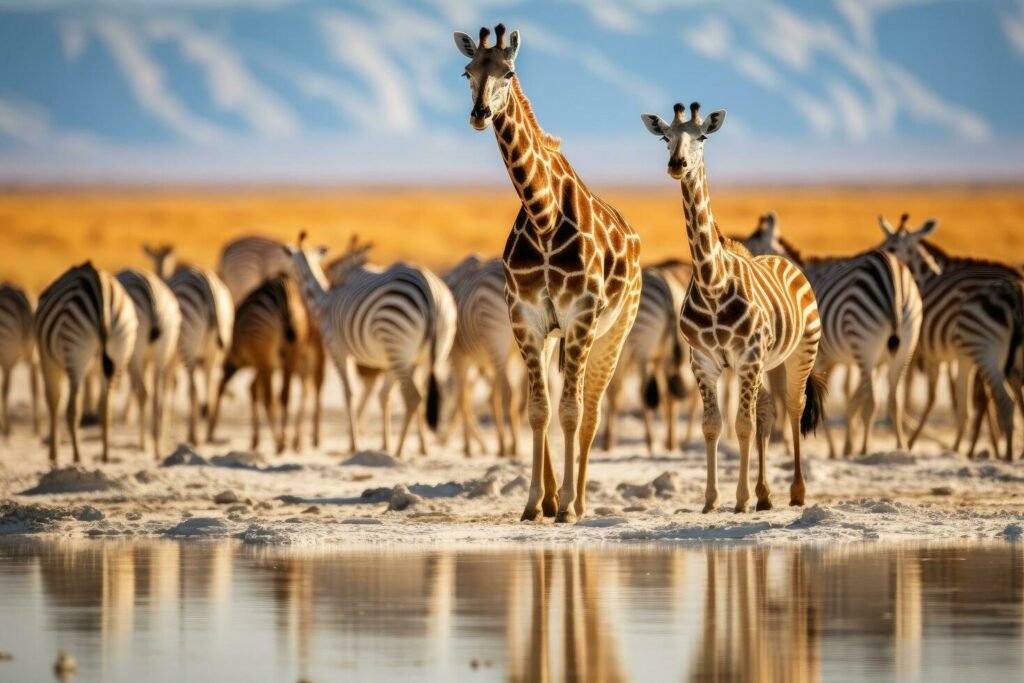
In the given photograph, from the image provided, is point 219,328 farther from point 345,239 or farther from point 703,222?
point 345,239

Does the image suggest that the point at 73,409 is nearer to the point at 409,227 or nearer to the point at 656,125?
the point at 656,125

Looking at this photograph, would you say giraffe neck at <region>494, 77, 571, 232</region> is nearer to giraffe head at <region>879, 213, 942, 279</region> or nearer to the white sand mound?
the white sand mound

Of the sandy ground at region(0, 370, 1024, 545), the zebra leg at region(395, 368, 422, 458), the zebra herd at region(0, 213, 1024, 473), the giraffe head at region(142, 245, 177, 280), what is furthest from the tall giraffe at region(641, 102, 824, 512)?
the giraffe head at region(142, 245, 177, 280)

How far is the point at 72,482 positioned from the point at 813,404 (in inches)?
256

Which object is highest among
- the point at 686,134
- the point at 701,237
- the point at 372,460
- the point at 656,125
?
the point at 656,125

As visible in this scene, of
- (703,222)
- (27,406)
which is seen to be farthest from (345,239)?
(703,222)

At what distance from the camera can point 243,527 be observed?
46.8ft

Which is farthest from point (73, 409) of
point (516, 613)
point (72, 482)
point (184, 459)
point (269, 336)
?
point (516, 613)

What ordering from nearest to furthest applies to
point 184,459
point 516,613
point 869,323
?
point 516,613 < point 184,459 < point 869,323

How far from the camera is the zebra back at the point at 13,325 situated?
25.1 meters

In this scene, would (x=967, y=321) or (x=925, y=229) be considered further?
(x=925, y=229)

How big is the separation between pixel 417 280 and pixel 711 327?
7466mm

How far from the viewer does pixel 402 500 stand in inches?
632

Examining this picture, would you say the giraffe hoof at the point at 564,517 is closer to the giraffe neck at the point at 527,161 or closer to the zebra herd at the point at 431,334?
the giraffe neck at the point at 527,161
